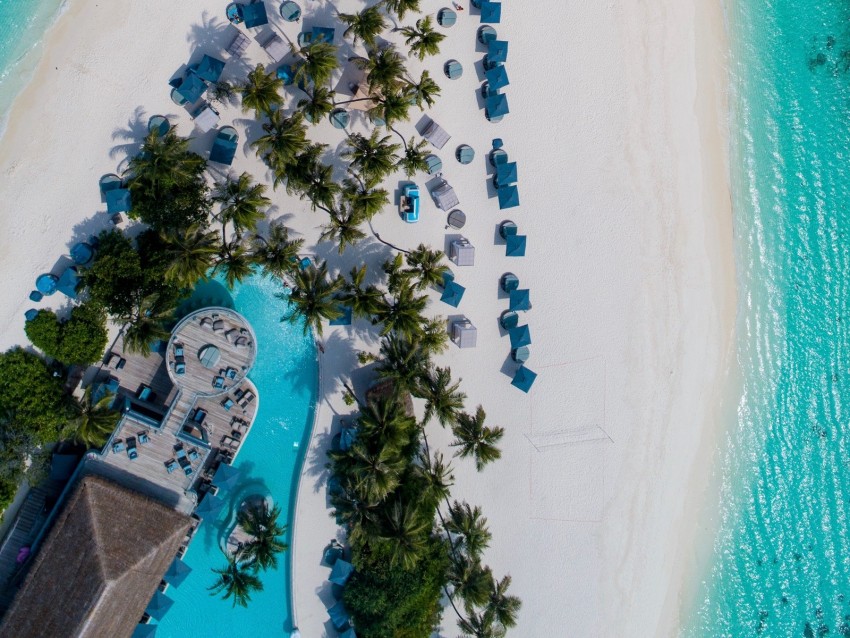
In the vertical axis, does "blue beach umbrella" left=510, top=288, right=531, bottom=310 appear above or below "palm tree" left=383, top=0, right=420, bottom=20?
below

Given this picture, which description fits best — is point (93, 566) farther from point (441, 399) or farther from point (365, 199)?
point (365, 199)

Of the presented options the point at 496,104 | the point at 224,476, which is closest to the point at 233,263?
the point at 224,476

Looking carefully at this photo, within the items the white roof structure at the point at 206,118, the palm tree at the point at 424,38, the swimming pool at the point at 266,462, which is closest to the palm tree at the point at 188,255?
the swimming pool at the point at 266,462

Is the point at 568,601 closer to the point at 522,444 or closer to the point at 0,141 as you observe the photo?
the point at 522,444

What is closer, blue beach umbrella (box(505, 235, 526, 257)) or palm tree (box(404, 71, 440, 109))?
palm tree (box(404, 71, 440, 109))

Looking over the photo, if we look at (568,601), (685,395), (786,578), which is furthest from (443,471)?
(786,578)

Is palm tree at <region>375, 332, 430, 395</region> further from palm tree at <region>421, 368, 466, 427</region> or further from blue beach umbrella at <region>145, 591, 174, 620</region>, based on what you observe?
Result: blue beach umbrella at <region>145, 591, 174, 620</region>

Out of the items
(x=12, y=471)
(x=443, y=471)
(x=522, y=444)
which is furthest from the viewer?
(x=522, y=444)

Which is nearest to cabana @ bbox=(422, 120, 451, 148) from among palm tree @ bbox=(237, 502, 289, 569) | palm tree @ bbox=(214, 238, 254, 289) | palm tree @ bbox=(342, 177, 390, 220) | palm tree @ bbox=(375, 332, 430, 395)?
palm tree @ bbox=(342, 177, 390, 220)
